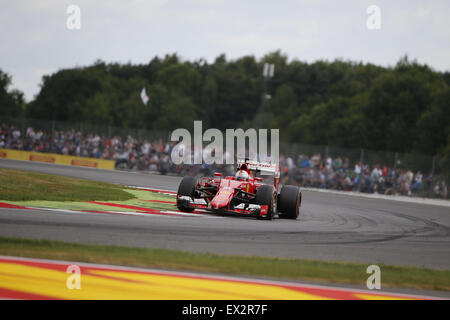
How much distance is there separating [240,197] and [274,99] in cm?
8448

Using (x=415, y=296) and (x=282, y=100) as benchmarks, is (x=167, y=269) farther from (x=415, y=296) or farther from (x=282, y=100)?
(x=282, y=100)

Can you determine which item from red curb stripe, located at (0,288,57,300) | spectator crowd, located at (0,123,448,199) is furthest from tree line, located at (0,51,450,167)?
red curb stripe, located at (0,288,57,300)

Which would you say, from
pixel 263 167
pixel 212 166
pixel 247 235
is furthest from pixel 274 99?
pixel 247 235

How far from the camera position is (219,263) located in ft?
24.9

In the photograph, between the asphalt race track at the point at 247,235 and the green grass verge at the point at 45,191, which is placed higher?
the green grass verge at the point at 45,191

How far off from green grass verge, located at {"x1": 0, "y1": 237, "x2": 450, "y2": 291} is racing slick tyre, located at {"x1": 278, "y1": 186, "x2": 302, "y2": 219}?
5844mm

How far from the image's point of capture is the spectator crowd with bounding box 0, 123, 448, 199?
29406 mm

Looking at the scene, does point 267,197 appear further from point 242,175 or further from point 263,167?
point 263,167

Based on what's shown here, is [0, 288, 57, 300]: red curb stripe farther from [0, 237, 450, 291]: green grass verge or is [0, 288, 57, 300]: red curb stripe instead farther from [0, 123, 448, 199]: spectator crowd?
[0, 123, 448, 199]: spectator crowd

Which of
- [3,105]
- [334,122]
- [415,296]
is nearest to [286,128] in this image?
[334,122]

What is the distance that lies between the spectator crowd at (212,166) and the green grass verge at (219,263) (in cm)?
2071

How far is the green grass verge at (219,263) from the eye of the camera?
23.7 ft

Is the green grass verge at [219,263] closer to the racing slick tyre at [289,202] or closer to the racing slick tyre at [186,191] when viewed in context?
the racing slick tyre at [186,191]

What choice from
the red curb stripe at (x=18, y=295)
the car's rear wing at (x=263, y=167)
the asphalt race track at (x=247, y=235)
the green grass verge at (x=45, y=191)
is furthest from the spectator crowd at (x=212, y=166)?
the red curb stripe at (x=18, y=295)
